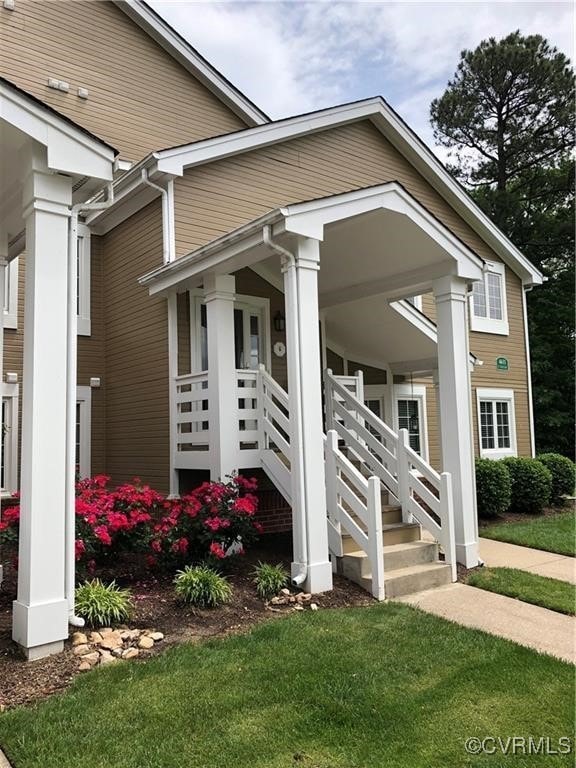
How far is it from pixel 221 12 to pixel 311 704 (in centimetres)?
881

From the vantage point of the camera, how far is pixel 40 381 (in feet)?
14.3

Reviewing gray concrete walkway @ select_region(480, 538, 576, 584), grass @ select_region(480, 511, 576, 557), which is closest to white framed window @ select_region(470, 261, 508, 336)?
grass @ select_region(480, 511, 576, 557)

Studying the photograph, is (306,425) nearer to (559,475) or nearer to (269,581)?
(269,581)

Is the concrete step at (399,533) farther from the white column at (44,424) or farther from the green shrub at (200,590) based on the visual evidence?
the white column at (44,424)

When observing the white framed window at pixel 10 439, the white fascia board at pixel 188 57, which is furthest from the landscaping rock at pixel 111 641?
the white fascia board at pixel 188 57

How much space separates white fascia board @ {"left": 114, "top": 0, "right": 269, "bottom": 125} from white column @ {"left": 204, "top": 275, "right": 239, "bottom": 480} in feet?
20.8

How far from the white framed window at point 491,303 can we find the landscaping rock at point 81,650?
11988 mm

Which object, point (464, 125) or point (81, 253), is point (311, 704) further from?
point (464, 125)

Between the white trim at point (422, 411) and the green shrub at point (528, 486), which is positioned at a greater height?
the white trim at point (422, 411)

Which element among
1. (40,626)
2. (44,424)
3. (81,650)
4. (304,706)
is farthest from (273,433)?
(304,706)

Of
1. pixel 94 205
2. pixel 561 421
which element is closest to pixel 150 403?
pixel 94 205

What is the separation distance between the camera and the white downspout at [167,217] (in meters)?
8.30

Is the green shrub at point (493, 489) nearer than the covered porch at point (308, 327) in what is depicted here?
No

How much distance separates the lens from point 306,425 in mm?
5902
